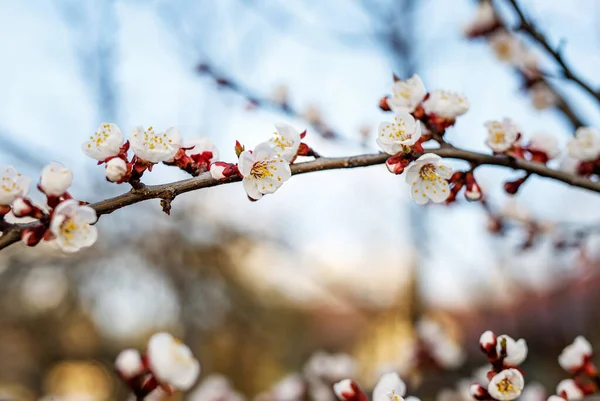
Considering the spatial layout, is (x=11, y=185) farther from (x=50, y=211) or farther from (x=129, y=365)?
(x=129, y=365)

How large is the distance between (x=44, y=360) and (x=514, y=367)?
1123 cm

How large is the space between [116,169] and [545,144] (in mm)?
1282

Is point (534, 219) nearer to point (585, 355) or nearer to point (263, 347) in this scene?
point (585, 355)

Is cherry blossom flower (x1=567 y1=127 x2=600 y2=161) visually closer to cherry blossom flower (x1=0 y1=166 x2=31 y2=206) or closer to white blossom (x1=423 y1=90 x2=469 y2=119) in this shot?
white blossom (x1=423 y1=90 x2=469 y2=119)

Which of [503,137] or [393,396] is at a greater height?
[503,137]

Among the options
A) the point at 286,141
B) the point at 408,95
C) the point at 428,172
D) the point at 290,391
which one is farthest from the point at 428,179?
the point at 290,391

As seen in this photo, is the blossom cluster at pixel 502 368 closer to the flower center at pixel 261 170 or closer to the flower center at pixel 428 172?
the flower center at pixel 428 172

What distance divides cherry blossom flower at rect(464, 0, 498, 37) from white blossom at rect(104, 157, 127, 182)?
94.3 inches

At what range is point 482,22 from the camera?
293 cm

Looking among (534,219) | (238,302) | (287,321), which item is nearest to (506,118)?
(534,219)

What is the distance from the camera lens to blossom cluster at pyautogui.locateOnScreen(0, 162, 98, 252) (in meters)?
1.05

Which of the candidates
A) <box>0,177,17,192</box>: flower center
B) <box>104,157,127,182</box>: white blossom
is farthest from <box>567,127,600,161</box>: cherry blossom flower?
<box>0,177,17,192</box>: flower center

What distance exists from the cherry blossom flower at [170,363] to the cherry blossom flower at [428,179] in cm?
68

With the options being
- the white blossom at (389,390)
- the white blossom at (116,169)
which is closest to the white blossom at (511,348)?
the white blossom at (389,390)
